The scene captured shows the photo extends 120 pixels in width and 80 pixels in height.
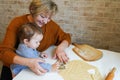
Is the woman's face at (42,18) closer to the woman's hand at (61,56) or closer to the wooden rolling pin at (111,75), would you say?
the woman's hand at (61,56)

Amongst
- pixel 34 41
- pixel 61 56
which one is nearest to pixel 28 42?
pixel 34 41

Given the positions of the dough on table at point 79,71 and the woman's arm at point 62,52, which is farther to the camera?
the woman's arm at point 62,52

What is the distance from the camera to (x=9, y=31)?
1.52m

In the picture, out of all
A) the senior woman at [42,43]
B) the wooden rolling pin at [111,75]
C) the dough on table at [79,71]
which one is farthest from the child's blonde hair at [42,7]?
the wooden rolling pin at [111,75]

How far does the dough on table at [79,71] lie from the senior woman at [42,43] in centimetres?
8

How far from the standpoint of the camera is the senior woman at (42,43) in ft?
4.36

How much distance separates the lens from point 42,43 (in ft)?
5.43

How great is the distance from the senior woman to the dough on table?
0.27ft

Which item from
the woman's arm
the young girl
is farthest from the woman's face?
the woman's arm

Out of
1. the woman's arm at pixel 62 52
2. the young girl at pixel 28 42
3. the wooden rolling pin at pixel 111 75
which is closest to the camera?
the wooden rolling pin at pixel 111 75

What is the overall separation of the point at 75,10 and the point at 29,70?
92 cm

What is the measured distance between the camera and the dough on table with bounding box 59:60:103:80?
1260 millimetres

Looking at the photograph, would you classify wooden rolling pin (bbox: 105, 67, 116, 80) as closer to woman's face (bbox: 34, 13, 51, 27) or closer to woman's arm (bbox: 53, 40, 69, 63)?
woman's arm (bbox: 53, 40, 69, 63)

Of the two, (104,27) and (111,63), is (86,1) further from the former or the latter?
(111,63)
